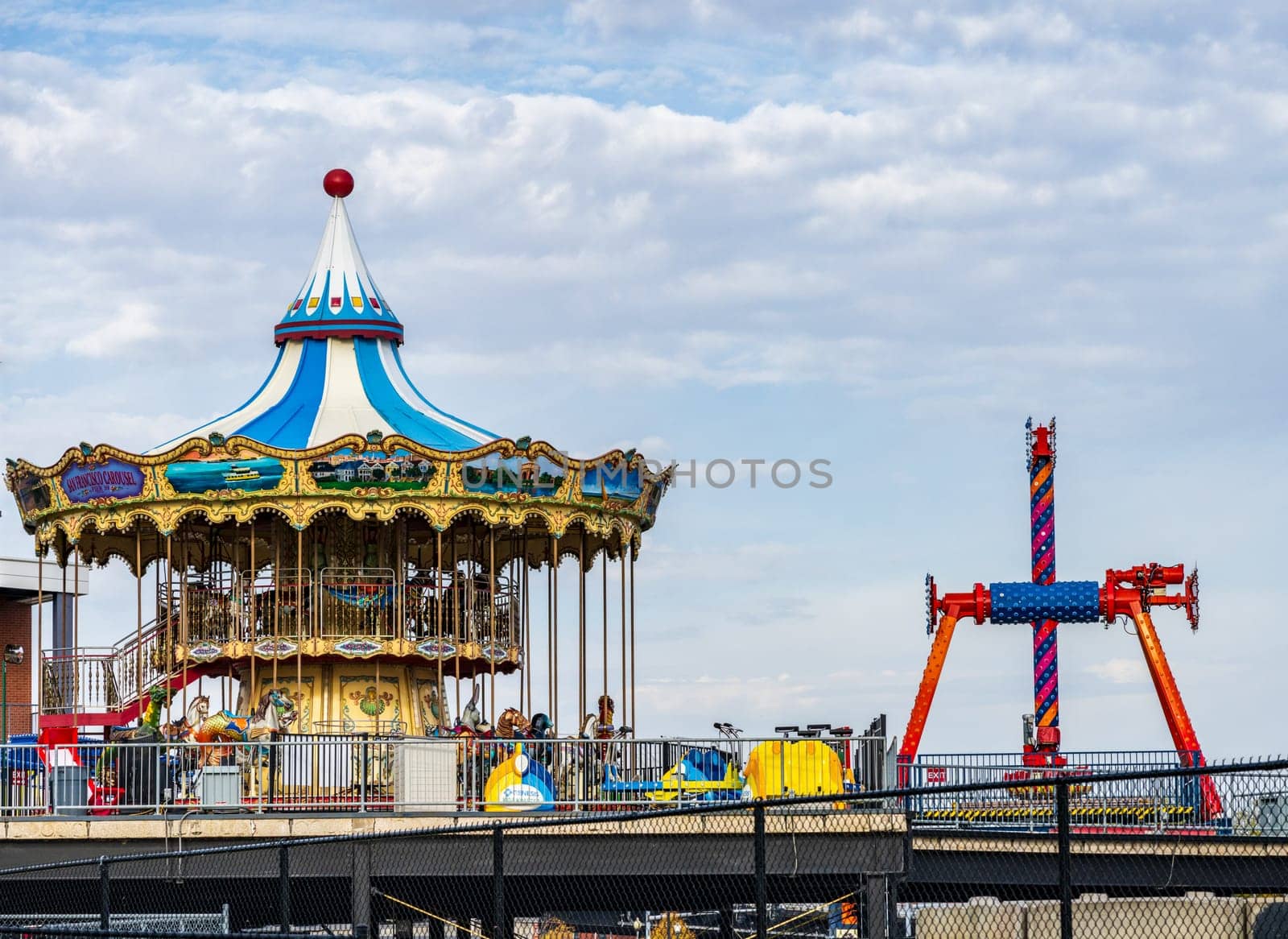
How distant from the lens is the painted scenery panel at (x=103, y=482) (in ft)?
94.9

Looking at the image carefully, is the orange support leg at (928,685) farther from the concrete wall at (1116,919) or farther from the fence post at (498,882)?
the fence post at (498,882)

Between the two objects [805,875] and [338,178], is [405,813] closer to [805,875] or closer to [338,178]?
[805,875]

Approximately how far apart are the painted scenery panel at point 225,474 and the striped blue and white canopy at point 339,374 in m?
1.68

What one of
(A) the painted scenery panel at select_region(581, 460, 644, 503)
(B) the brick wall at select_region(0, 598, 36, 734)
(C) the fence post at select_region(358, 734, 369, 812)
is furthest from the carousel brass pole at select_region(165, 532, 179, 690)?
(B) the brick wall at select_region(0, 598, 36, 734)

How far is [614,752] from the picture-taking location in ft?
88.5

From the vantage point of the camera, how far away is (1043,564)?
103 feet

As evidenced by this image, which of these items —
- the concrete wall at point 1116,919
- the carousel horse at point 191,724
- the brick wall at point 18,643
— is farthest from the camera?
the brick wall at point 18,643

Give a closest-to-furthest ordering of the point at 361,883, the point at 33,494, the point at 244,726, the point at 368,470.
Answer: the point at 361,883, the point at 244,726, the point at 368,470, the point at 33,494

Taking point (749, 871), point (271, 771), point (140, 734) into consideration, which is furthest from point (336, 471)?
point (749, 871)

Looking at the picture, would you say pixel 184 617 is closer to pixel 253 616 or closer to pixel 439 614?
pixel 253 616

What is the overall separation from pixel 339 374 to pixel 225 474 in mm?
3502

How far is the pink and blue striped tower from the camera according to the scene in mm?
31062

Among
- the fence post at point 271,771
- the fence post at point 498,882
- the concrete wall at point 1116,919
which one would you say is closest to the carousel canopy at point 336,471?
the fence post at point 271,771

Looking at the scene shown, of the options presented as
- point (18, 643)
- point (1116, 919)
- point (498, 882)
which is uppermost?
point (18, 643)
